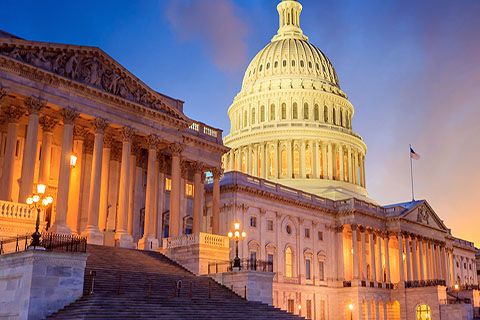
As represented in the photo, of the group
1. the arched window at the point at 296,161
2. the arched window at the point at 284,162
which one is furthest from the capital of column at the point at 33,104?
the arched window at the point at 296,161

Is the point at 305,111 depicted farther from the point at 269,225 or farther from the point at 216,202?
the point at 216,202

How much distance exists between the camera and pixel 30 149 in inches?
1538

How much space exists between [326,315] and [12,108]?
47.1 metres

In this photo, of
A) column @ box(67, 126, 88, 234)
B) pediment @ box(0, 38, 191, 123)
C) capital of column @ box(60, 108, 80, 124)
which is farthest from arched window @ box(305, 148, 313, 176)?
capital of column @ box(60, 108, 80, 124)

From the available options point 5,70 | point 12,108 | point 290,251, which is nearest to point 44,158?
point 12,108

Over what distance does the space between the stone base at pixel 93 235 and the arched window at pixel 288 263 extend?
31.5m

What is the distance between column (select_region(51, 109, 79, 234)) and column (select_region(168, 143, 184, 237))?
9.19 meters

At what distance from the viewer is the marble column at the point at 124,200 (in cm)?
4362

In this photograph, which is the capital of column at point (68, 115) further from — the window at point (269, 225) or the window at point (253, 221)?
the window at point (269, 225)

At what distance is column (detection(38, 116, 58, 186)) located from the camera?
138ft

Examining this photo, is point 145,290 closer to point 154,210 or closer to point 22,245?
point 22,245

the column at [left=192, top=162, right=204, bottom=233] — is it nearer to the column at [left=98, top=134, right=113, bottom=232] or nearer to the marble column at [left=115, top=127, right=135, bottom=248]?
the column at [left=98, top=134, right=113, bottom=232]

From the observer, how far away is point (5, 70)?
125ft

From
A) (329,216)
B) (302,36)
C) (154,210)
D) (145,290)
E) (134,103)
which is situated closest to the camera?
(145,290)
